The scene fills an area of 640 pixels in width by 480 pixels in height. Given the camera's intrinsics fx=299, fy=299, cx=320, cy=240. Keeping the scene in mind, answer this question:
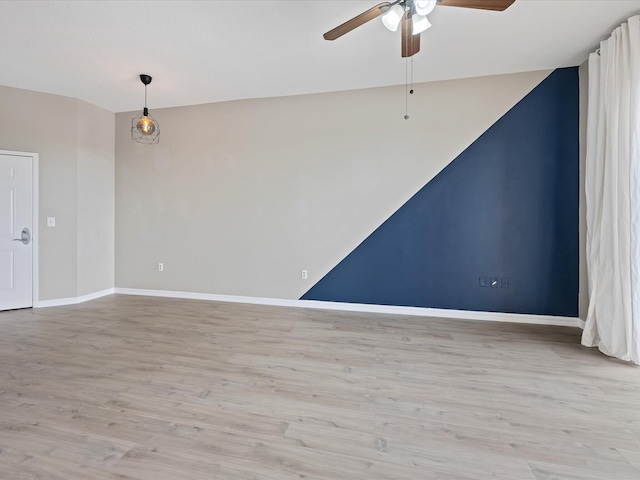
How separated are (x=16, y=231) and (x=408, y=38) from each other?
5235 millimetres

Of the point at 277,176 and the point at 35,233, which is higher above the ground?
the point at 277,176

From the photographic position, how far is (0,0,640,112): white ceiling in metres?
2.50

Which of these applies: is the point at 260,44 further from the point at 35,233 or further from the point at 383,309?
the point at 35,233

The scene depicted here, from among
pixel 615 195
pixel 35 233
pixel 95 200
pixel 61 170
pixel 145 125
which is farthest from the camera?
pixel 95 200

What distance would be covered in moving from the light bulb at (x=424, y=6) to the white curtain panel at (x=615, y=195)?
2044mm

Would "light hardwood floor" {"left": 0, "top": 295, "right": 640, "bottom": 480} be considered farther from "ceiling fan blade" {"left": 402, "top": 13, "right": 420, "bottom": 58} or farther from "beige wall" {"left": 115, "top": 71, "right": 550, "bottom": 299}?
"ceiling fan blade" {"left": 402, "top": 13, "right": 420, "bottom": 58}

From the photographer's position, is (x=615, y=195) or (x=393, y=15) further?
(x=615, y=195)

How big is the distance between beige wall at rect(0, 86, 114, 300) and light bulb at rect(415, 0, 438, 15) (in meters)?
4.79

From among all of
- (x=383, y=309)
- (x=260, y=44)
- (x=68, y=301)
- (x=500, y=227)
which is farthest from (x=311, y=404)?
(x=68, y=301)

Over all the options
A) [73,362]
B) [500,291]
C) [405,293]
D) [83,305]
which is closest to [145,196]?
[83,305]

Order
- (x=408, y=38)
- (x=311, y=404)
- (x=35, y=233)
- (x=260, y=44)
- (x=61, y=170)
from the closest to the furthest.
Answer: (x=311, y=404), (x=408, y=38), (x=260, y=44), (x=35, y=233), (x=61, y=170)

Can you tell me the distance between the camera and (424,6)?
6.36 feet

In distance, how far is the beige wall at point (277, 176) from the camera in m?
3.86

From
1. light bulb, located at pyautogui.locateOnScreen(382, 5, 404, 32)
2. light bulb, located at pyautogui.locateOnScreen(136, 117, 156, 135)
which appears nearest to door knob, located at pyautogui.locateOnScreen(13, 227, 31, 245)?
light bulb, located at pyautogui.locateOnScreen(136, 117, 156, 135)
